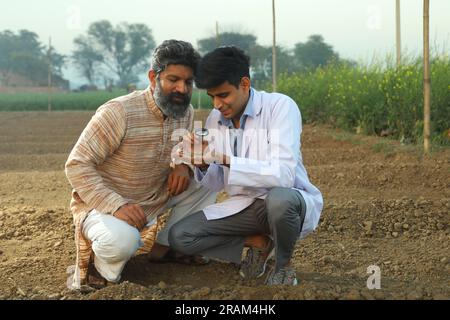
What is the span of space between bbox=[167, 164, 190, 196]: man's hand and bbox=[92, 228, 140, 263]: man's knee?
0.35 metres

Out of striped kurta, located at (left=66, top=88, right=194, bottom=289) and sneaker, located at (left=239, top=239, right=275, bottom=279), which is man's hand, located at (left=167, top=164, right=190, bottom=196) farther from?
sneaker, located at (left=239, top=239, right=275, bottom=279)

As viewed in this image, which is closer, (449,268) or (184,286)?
(184,286)

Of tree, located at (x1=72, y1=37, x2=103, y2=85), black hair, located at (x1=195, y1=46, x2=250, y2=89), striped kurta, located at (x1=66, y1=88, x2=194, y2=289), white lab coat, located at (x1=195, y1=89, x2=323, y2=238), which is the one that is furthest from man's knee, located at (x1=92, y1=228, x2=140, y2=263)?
tree, located at (x1=72, y1=37, x2=103, y2=85)

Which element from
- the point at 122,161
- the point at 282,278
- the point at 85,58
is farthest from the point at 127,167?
the point at 85,58

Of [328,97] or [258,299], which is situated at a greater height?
[328,97]

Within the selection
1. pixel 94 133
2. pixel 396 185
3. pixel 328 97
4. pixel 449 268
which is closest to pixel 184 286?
pixel 94 133

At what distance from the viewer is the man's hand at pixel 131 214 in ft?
10.1

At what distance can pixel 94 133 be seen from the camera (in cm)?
311

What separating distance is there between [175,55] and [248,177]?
66 cm

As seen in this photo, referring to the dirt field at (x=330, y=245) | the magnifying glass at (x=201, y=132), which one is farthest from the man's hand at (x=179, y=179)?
the dirt field at (x=330, y=245)

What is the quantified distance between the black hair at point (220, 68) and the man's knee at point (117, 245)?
0.75 m

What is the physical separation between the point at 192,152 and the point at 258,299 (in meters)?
0.73

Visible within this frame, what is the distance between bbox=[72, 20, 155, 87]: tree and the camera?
52.6 meters
